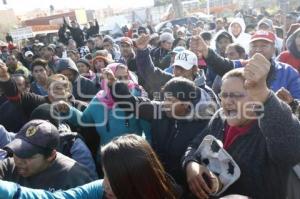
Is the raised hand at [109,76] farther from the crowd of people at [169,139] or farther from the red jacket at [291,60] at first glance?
the red jacket at [291,60]

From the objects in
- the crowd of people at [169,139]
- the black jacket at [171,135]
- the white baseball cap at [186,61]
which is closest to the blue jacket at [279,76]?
the crowd of people at [169,139]

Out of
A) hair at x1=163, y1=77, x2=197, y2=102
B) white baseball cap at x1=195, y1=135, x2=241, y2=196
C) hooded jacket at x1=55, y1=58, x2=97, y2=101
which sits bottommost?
hooded jacket at x1=55, y1=58, x2=97, y2=101

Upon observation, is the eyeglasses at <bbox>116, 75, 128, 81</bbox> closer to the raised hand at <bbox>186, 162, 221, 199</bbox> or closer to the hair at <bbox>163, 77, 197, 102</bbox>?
the hair at <bbox>163, 77, 197, 102</bbox>

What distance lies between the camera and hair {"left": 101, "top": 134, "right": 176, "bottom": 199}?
66.9 inches

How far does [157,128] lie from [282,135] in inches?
51.1

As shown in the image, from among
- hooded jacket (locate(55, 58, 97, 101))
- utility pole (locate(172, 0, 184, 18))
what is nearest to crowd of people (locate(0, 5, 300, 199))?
hooded jacket (locate(55, 58, 97, 101))

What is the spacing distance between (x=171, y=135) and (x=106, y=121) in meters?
0.82

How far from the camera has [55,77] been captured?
4.28 metres

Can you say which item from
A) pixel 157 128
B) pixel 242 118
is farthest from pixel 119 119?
pixel 242 118

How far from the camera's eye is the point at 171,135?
3.05 m

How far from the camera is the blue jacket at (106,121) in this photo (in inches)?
141

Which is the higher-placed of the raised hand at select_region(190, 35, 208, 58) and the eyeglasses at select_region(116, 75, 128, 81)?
the raised hand at select_region(190, 35, 208, 58)

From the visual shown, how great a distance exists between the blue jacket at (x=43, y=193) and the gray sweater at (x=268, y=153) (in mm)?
563

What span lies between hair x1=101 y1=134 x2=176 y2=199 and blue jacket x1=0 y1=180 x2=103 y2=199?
13.3 inches
